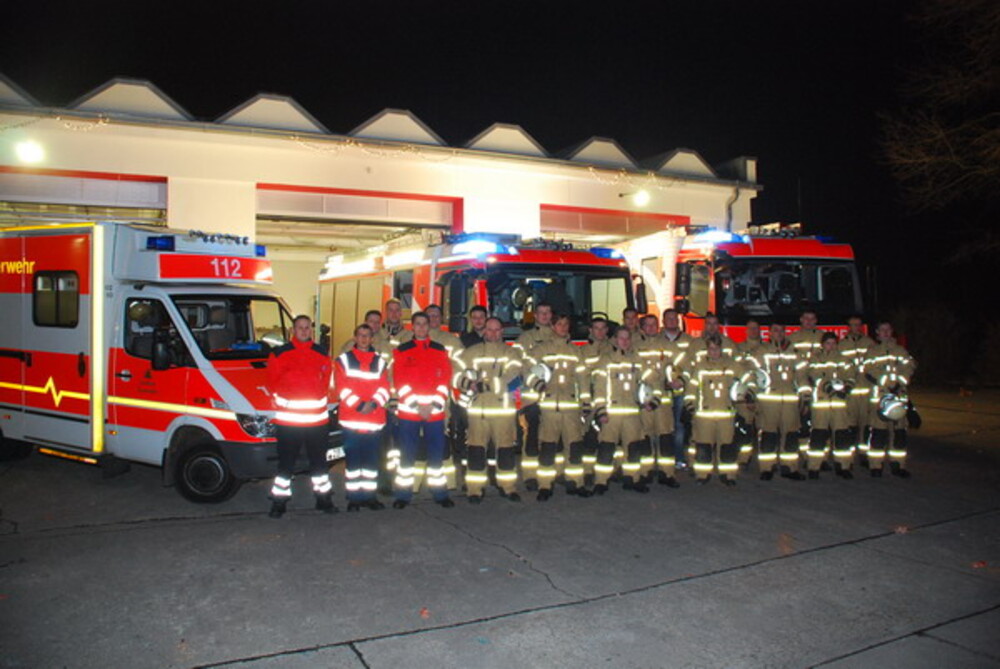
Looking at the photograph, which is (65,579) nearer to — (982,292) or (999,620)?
(999,620)

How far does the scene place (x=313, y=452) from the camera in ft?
22.7

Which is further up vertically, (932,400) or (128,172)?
(128,172)

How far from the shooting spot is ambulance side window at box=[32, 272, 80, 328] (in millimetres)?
7852

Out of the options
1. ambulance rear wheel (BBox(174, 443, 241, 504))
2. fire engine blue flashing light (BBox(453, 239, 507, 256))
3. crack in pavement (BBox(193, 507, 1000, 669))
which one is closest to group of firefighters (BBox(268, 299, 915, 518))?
ambulance rear wheel (BBox(174, 443, 241, 504))

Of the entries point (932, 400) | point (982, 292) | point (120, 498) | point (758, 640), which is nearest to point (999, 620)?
point (758, 640)

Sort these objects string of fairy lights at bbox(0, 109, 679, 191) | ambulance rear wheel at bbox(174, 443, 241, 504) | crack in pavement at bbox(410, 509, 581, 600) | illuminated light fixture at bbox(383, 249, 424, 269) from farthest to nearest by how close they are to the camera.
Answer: string of fairy lights at bbox(0, 109, 679, 191), illuminated light fixture at bbox(383, 249, 424, 269), ambulance rear wheel at bbox(174, 443, 241, 504), crack in pavement at bbox(410, 509, 581, 600)

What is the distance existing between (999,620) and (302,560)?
185 inches

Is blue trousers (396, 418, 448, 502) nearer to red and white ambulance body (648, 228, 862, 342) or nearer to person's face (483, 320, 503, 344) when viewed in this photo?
person's face (483, 320, 503, 344)

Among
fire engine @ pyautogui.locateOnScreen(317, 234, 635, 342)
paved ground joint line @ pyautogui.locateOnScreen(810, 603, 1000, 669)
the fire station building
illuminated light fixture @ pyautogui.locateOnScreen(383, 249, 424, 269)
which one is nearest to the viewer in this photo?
paved ground joint line @ pyautogui.locateOnScreen(810, 603, 1000, 669)

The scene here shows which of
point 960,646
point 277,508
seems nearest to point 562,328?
point 277,508

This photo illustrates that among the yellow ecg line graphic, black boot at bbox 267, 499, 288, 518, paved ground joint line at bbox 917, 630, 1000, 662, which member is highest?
the yellow ecg line graphic

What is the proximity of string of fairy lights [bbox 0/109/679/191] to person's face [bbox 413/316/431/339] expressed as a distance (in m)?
8.96

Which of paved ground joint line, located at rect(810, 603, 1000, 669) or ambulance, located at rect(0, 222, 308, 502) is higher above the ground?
ambulance, located at rect(0, 222, 308, 502)

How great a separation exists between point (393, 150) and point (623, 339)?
373 inches
